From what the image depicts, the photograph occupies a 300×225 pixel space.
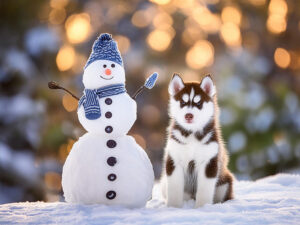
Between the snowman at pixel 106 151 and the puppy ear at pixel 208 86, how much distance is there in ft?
1.46

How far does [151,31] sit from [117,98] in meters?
3.03

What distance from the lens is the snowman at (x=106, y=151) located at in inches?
87.7

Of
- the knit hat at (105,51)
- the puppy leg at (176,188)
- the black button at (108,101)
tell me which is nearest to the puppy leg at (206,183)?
the puppy leg at (176,188)

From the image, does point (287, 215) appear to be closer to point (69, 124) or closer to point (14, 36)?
point (69, 124)

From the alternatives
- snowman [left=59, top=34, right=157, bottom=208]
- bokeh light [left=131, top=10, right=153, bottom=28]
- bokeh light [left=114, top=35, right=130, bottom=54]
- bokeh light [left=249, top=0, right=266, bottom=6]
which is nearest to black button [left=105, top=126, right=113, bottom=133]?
snowman [left=59, top=34, right=157, bottom=208]

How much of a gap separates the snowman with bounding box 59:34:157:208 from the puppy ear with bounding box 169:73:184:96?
0.91ft

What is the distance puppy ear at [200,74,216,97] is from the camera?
95.5 inches

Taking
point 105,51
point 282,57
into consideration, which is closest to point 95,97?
point 105,51

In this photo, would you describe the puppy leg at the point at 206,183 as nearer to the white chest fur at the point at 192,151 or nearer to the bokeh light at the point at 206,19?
the white chest fur at the point at 192,151

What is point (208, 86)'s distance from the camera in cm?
244

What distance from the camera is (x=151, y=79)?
8.11ft

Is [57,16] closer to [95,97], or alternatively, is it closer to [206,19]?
[206,19]

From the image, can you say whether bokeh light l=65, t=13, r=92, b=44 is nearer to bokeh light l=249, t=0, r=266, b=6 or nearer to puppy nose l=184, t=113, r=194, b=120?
bokeh light l=249, t=0, r=266, b=6

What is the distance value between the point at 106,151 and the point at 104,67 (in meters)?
0.50
